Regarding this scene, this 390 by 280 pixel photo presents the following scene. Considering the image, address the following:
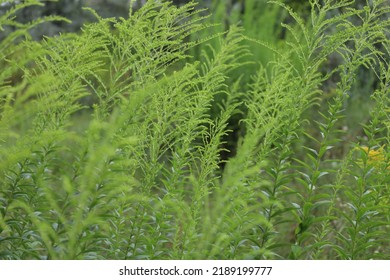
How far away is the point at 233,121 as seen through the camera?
6.88m

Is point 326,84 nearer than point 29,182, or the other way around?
point 29,182

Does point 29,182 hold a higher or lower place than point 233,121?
higher

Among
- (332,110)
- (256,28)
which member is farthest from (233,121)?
(332,110)

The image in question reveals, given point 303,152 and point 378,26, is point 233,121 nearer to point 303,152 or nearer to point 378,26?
point 303,152

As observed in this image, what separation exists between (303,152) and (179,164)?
3.96 m

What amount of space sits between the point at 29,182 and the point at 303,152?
13.9 ft

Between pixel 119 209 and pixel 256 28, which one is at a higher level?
pixel 256 28

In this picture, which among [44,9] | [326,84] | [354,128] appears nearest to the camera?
[354,128]
